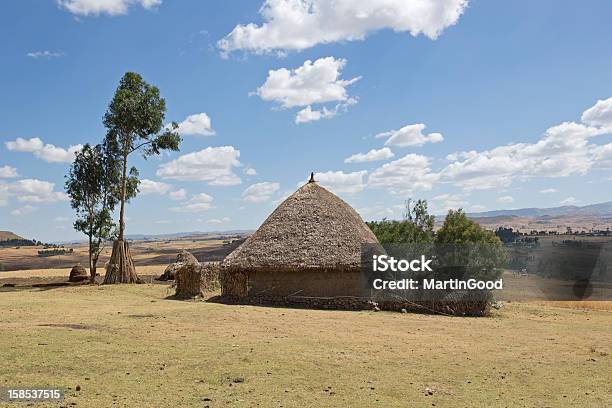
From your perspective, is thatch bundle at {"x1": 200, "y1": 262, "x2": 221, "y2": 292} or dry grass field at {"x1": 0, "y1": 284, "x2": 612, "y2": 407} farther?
thatch bundle at {"x1": 200, "y1": 262, "x2": 221, "y2": 292}

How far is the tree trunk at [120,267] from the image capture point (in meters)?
27.1

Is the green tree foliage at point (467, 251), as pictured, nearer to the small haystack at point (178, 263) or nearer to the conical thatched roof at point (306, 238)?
the conical thatched roof at point (306, 238)

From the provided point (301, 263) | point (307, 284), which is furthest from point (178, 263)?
point (301, 263)

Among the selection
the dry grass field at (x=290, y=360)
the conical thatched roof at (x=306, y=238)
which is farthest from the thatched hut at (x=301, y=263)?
the dry grass field at (x=290, y=360)

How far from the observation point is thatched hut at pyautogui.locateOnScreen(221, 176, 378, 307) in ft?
64.2

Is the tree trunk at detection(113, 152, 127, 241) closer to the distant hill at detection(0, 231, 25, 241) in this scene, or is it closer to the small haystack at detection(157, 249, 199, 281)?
the small haystack at detection(157, 249, 199, 281)

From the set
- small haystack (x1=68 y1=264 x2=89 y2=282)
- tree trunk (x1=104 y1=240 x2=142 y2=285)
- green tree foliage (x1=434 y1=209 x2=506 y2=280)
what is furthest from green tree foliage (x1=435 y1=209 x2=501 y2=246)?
small haystack (x1=68 y1=264 x2=89 y2=282)

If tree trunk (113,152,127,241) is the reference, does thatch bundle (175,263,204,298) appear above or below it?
below

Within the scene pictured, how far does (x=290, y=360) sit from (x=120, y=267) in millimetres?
19757

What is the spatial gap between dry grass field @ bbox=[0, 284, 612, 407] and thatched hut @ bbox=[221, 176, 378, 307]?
3.27m

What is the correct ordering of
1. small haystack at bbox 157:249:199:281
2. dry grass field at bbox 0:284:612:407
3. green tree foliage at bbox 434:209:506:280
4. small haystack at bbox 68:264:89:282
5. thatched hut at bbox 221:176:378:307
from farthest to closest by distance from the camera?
small haystack at bbox 157:249:199:281 → small haystack at bbox 68:264:89:282 → green tree foliage at bbox 434:209:506:280 → thatched hut at bbox 221:176:378:307 → dry grass field at bbox 0:284:612:407

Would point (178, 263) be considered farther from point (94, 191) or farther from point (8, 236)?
point (8, 236)

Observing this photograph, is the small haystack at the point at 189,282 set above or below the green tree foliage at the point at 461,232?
below

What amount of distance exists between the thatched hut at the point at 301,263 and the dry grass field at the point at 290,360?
327cm
